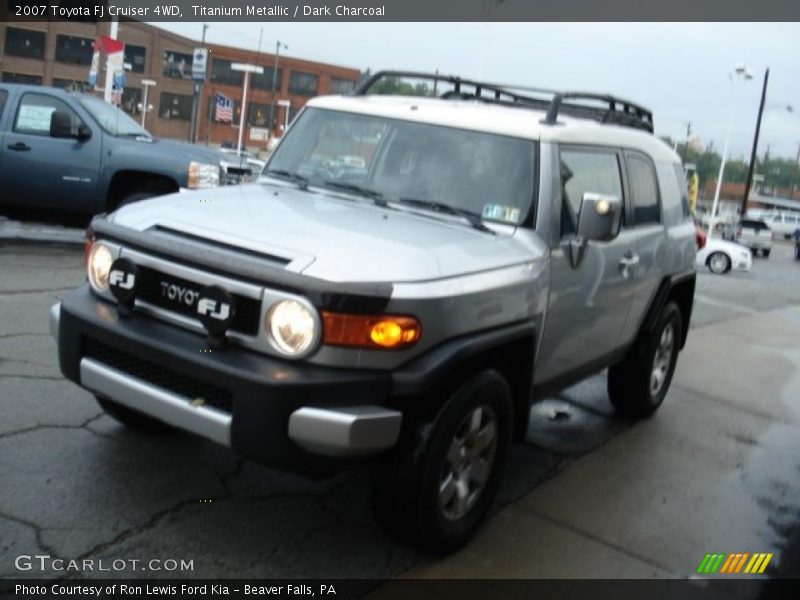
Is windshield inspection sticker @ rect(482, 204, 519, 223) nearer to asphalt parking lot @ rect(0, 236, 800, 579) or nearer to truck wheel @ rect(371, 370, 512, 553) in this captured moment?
truck wheel @ rect(371, 370, 512, 553)

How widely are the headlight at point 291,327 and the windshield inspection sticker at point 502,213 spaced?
4.41 feet

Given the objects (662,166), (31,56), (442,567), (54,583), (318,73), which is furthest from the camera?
(318,73)

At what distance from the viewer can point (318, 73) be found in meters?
84.5

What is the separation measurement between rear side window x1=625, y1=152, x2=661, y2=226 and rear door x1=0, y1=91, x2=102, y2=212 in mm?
6704

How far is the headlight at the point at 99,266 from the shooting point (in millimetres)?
3575

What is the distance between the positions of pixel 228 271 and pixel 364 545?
4.43 ft

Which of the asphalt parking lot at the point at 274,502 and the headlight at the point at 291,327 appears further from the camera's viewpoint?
the asphalt parking lot at the point at 274,502

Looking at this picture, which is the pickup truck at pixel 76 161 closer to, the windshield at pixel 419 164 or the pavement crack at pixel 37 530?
the windshield at pixel 419 164

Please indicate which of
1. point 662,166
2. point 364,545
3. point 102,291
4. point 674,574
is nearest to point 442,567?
point 364,545

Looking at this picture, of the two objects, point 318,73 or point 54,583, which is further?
point 318,73

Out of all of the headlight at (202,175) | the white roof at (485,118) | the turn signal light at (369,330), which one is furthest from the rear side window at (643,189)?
the headlight at (202,175)

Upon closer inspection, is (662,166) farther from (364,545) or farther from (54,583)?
(54,583)

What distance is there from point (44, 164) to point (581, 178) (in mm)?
7351

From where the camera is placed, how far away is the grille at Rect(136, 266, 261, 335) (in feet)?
10.3
